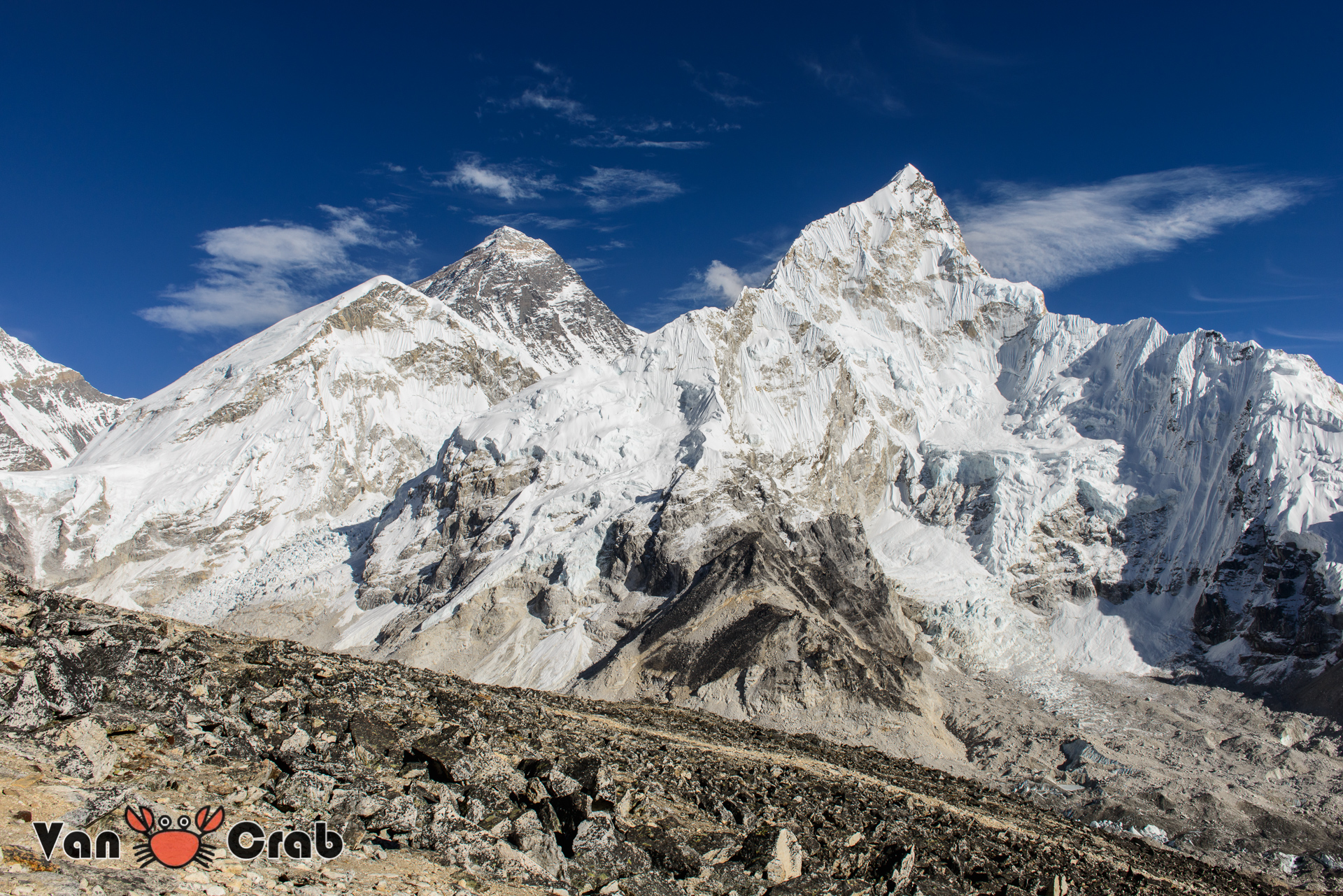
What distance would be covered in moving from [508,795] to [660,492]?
76869mm

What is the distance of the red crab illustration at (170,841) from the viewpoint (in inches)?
405

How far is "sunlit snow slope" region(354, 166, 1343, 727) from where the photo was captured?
77188mm

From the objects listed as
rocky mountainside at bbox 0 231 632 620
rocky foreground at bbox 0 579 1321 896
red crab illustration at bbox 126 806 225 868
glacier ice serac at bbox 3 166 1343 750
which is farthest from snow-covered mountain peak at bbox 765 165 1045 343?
red crab illustration at bbox 126 806 225 868

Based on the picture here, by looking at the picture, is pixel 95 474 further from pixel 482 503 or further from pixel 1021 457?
pixel 1021 457

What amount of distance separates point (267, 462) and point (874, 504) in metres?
93.0

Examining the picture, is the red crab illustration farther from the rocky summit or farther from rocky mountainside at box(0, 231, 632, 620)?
rocky mountainside at box(0, 231, 632, 620)

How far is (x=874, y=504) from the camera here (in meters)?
111

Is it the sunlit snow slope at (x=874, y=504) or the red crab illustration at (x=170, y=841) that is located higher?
the sunlit snow slope at (x=874, y=504)

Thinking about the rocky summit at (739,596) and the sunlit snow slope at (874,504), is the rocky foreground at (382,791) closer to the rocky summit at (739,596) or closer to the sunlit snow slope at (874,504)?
the rocky summit at (739,596)

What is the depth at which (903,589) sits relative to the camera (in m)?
94.4

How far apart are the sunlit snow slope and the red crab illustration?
54097 mm

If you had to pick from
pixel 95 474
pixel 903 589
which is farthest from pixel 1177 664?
pixel 95 474

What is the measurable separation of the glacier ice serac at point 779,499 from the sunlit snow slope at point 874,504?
40cm

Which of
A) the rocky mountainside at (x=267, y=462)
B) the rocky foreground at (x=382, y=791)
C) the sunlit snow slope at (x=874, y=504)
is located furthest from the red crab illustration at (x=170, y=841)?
the rocky mountainside at (x=267, y=462)
